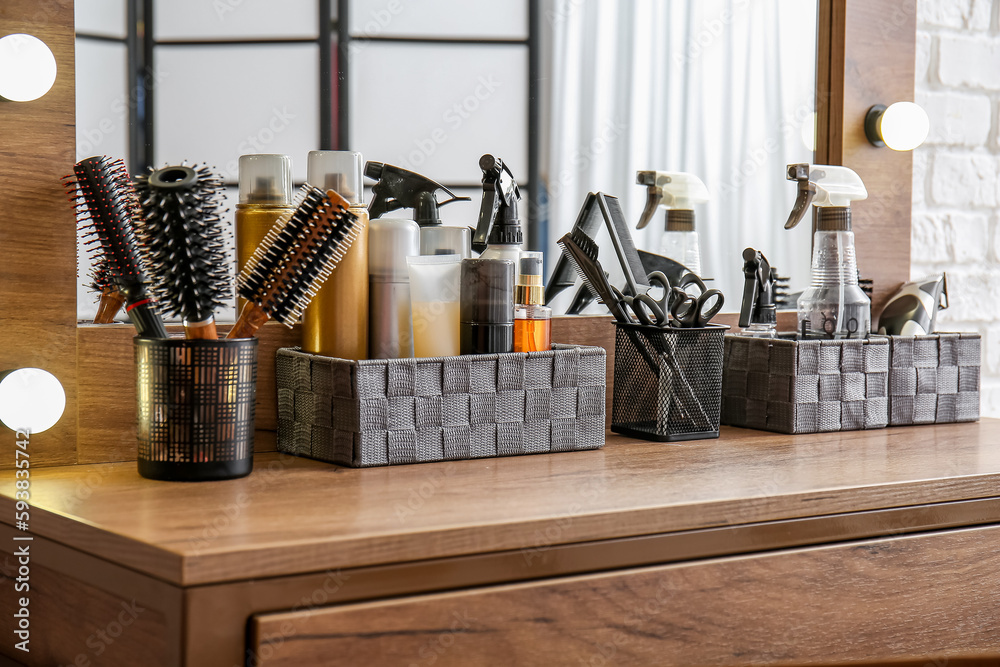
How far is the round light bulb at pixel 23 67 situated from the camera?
0.78 meters

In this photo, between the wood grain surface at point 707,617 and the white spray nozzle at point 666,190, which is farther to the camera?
the white spray nozzle at point 666,190

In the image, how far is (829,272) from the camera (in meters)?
1.09

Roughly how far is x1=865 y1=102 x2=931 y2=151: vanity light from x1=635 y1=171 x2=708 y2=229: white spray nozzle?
0.29 metres

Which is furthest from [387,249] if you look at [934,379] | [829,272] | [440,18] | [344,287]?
[934,379]

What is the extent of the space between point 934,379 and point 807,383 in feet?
0.60

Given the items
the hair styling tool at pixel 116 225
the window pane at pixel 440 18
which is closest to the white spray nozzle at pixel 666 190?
the window pane at pixel 440 18

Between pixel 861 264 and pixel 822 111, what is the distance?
0.20 m

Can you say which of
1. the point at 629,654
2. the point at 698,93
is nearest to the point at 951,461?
the point at 629,654

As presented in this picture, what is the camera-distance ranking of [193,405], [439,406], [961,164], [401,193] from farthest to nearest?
[961,164] → [401,193] → [439,406] → [193,405]

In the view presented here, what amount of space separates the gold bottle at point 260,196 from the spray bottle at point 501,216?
183 millimetres

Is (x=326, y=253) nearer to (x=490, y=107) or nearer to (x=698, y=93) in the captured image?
(x=490, y=107)

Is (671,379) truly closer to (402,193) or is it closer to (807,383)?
(807,383)

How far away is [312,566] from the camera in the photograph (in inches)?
22.0

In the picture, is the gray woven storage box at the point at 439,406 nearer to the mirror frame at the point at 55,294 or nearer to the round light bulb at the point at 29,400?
the mirror frame at the point at 55,294
